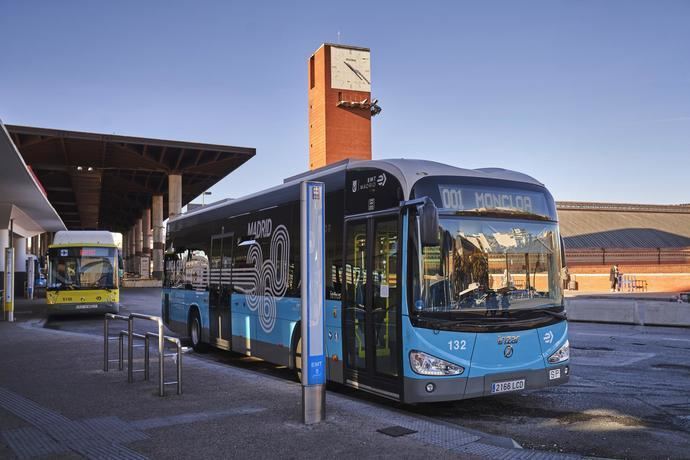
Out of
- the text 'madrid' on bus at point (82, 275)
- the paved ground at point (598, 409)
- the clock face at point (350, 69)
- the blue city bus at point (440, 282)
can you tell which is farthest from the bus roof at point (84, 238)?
the clock face at point (350, 69)

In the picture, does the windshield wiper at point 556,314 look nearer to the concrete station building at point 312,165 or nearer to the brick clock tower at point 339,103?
the concrete station building at point 312,165

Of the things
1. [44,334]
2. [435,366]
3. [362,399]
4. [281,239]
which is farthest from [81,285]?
[435,366]

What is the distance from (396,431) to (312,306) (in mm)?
1516

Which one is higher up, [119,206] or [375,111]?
[375,111]

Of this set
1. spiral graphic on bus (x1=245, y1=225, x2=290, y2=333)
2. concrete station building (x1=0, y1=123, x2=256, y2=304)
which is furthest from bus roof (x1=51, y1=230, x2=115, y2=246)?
spiral graphic on bus (x1=245, y1=225, x2=290, y2=333)

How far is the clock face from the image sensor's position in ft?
213

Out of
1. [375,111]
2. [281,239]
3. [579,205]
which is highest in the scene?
[375,111]

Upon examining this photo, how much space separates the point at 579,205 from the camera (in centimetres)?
5109

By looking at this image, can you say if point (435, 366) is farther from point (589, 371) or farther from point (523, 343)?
point (589, 371)

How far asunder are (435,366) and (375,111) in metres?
63.3

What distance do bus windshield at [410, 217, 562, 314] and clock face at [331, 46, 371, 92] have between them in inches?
2314

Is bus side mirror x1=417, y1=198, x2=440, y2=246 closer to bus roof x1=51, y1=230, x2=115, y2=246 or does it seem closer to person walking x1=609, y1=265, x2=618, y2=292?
bus roof x1=51, y1=230, x2=115, y2=246

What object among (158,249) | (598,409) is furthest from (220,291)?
(158,249)

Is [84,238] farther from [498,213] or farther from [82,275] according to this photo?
[498,213]
